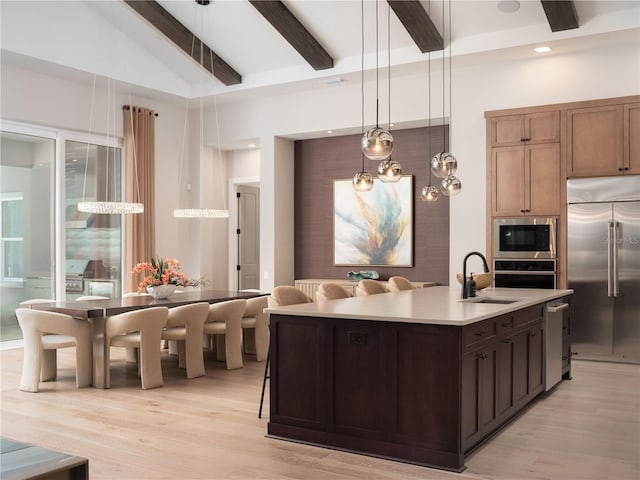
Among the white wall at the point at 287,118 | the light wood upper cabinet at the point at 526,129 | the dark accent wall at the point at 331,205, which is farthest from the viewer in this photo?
the dark accent wall at the point at 331,205

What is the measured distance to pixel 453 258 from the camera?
28.3ft

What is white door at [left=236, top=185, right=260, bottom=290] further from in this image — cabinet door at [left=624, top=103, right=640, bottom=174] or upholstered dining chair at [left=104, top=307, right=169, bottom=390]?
cabinet door at [left=624, top=103, right=640, bottom=174]

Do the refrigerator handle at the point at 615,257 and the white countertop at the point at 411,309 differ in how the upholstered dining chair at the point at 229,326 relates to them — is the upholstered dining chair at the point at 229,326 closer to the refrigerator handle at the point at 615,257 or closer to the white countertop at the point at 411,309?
the white countertop at the point at 411,309

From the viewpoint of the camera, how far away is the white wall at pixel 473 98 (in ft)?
25.0

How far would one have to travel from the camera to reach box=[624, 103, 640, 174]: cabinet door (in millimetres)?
7233

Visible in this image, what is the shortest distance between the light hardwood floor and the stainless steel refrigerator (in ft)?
2.69

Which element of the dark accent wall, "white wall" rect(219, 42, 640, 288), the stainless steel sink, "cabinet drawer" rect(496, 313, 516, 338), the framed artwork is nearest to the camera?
"cabinet drawer" rect(496, 313, 516, 338)

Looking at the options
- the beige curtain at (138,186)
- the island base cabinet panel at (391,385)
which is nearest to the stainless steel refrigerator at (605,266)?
the island base cabinet panel at (391,385)

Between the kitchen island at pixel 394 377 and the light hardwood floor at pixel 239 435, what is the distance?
0.12 m

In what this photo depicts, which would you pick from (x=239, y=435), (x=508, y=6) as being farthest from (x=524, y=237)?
(x=239, y=435)

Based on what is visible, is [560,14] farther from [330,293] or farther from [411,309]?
[411,309]

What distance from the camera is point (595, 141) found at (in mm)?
7469

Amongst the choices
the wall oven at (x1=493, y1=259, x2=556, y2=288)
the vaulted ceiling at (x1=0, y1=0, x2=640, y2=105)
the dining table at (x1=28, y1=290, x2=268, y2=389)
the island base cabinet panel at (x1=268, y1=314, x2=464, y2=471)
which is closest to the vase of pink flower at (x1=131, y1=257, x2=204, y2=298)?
the dining table at (x1=28, y1=290, x2=268, y2=389)

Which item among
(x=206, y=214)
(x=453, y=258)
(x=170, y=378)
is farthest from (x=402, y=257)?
(x=170, y=378)
